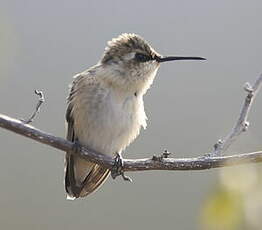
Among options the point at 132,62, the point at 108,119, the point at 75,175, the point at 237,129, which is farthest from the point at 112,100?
the point at 237,129

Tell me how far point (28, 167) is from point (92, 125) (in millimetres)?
2325

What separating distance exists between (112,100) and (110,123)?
0.25ft

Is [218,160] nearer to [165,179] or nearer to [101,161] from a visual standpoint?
[101,161]

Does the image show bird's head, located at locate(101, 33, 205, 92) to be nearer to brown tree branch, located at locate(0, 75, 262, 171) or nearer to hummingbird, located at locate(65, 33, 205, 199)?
hummingbird, located at locate(65, 33, 205, 199)

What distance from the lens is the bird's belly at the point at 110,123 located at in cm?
187

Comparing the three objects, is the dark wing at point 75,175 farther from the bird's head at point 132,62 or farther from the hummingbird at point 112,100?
the bird's head at point 132,62

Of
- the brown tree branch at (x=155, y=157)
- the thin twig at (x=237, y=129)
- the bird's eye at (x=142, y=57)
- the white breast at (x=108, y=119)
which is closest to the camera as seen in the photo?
the brown tree branch at (x=155, y=157)

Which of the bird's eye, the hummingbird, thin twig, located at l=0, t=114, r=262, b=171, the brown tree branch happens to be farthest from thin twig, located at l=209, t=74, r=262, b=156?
the bird's eye

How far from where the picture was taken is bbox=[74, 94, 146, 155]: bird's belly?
6.12 feet

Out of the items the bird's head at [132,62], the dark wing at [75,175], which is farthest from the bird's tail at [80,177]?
the bird's head at [132,62]

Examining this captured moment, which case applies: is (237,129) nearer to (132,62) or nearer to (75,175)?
(132,62)

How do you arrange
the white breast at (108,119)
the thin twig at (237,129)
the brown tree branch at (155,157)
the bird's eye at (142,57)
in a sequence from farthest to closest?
1. the bird's eye at (142,57)
2. the white breast at (108,119)
3. the thin twig at (237,129)
4. the brown tree branch at (155,157)

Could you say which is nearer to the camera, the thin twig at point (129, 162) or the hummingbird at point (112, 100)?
the thin twig at point (129, 162)

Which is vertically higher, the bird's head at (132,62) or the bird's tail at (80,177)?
the bird's head at (132,62)
